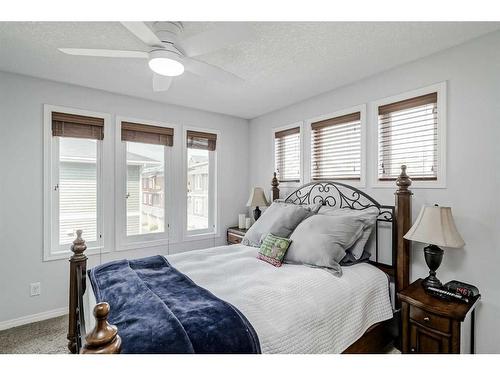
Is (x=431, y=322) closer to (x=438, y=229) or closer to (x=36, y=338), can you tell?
(x=438, y=229)

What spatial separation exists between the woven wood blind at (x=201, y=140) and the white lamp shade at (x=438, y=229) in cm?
276

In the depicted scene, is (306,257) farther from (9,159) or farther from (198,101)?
(9,159)

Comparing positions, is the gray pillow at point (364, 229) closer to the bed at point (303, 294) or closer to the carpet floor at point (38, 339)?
the bed at point (303, 294)

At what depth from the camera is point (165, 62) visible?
1.51 meters

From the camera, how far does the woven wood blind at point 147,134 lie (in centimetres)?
303

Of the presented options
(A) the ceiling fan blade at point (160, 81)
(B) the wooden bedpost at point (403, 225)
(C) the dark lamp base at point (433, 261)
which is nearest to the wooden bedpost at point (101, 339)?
(A) the ceiling fan blade at point (160, 81)

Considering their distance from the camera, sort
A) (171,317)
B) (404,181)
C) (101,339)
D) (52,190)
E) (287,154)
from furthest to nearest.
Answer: (287,154) → (52,190) → (404,181) → (171,317) → (101,339)

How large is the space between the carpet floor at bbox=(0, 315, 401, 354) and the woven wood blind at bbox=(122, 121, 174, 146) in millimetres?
2066

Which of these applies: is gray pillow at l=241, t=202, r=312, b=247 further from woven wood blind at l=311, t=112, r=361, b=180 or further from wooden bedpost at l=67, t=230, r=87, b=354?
wooden bedpost at l=67, t=230, r=87, b=354

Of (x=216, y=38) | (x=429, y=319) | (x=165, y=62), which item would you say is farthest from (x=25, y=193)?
(x=429, y=319)

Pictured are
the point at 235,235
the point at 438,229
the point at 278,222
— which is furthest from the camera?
the point at 235,235

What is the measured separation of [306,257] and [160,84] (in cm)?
175

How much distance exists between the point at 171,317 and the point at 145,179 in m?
2.37
